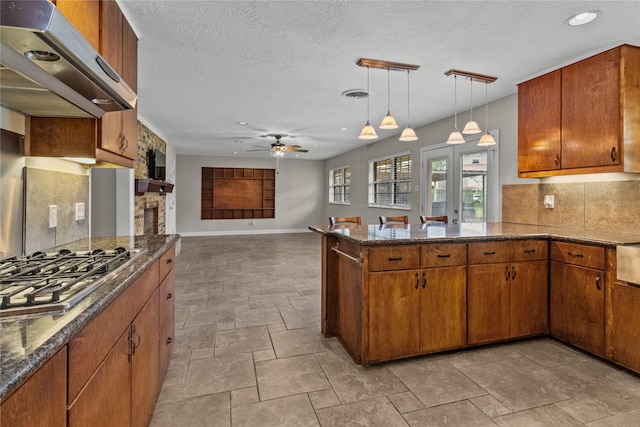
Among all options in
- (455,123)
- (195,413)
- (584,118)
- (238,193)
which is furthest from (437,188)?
(238,193)

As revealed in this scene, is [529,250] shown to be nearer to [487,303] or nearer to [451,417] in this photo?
[487,303]

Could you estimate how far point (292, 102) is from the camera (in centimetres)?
441

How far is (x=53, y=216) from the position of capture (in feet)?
6.62

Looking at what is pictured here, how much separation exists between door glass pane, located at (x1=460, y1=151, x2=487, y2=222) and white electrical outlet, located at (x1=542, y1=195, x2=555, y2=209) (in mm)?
920

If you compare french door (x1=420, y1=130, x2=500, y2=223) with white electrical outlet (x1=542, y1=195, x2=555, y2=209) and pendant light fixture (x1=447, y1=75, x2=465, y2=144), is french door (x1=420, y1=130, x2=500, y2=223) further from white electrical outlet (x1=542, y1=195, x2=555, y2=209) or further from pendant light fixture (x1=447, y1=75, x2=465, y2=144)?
white electrical outlet (x1=542, y1=195, x2=555, y2=209)

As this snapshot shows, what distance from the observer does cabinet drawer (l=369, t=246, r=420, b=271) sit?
89.7 inches

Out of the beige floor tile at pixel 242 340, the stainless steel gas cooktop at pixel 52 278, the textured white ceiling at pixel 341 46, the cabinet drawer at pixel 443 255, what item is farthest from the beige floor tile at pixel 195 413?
the textured white ceiling at pixel 341 46

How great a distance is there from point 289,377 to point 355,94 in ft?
10.3

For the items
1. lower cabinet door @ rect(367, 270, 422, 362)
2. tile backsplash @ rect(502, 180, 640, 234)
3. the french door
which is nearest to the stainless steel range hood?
lower cabinet door @ rect(367, 270, 422, 362)

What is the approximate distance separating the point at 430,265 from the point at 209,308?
237 centimetres

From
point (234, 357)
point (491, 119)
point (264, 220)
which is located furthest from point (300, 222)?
point (234, 357)

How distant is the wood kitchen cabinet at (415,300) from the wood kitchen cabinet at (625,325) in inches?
38.2

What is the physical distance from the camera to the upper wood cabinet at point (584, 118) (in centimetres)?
259

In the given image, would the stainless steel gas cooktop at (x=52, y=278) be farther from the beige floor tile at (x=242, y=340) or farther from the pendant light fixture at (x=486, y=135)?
the pendant light fixture at (x=486, y=135)
